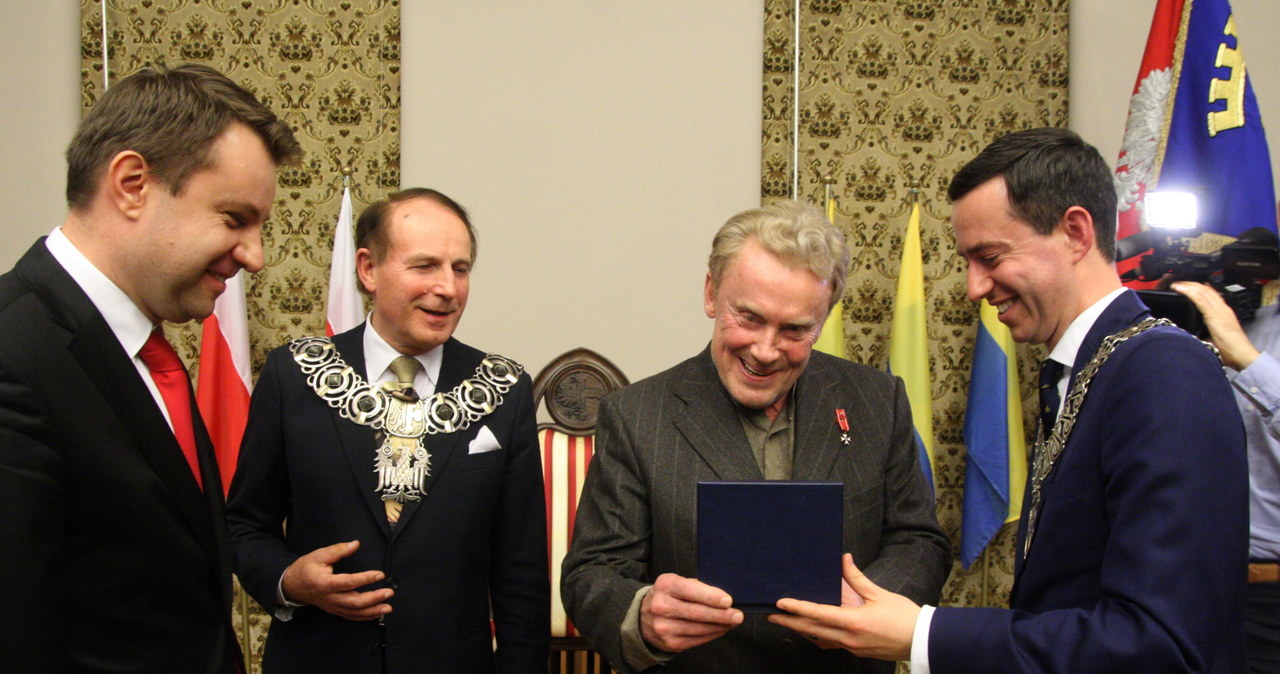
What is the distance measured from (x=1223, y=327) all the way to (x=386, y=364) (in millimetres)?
1939

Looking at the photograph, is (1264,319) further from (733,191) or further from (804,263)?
(733,191)

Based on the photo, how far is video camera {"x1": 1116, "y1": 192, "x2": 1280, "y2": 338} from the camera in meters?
1.98

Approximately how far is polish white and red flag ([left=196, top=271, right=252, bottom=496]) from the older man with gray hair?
227cm

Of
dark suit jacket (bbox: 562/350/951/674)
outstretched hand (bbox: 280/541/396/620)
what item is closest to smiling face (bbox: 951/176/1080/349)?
dark suit jacket (bbox: 562/350/951/674)

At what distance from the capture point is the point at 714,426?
5.57 ft

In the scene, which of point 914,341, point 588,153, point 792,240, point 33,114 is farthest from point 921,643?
point 33,114

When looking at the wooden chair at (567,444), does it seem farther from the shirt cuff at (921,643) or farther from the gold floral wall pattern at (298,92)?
the gold floral wall pattern at (298,92)

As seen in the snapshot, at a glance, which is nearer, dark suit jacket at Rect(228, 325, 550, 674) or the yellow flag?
dark suit jacket at Rect(228, 325, 550, 674)

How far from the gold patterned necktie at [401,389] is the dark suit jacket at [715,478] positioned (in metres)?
0.40

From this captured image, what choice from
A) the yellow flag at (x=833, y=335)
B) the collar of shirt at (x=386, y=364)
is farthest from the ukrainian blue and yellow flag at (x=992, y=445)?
the collar of shirt at (x=386, y=364)

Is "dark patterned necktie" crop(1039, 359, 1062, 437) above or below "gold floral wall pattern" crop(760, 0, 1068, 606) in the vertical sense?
below

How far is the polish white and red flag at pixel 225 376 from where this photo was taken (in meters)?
3.44

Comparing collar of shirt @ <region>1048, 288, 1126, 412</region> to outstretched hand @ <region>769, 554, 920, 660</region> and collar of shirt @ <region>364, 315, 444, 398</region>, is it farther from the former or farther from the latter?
collar of shirt @ <region>364, 315, 444, 398</region>

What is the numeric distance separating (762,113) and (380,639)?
113 inches
